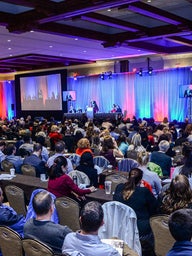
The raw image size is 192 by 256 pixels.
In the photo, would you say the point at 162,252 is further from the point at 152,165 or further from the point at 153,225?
the point at 152,165

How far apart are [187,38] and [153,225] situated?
474 inches

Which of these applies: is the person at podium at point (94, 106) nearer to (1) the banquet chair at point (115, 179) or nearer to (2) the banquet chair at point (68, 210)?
(1) the banquet chair at point (115, 179)

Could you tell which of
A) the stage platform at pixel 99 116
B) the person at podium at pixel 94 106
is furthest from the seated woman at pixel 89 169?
the person at podium at pixel 94 106

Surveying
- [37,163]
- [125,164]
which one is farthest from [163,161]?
[37,163]

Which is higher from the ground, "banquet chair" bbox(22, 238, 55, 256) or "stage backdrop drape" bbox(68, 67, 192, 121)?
"stage backdrop drape" bbox(68, 67, 192, 121)

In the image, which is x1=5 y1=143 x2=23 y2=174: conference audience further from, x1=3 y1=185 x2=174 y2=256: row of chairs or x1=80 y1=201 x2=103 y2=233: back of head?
x1=80 y1=201 x2=103 y2=233: back of head

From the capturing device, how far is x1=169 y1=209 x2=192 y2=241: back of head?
2.29m

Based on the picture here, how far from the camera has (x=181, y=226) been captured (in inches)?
90.8

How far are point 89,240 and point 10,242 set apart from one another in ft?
3.01

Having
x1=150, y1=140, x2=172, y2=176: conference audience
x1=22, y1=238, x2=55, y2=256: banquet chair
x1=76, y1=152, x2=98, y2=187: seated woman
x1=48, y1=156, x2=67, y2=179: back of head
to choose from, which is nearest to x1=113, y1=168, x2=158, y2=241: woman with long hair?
x1=48, y1=156, x2=67, y2=179: back of head

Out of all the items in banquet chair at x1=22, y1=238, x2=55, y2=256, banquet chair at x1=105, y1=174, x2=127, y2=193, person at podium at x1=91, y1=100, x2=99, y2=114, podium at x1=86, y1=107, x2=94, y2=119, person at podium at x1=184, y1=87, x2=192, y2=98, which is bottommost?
banquet chair at x1=105, y1=174, x2=127, y2=193

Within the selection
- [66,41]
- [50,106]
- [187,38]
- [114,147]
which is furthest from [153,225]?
[50,106]

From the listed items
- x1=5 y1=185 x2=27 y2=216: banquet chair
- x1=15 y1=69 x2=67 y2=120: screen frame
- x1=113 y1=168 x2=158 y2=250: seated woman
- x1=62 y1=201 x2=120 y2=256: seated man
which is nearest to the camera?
x1=62 y1=201 x2=120 y2=256: seated man

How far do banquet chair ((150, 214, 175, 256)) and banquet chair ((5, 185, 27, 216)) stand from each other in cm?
221
